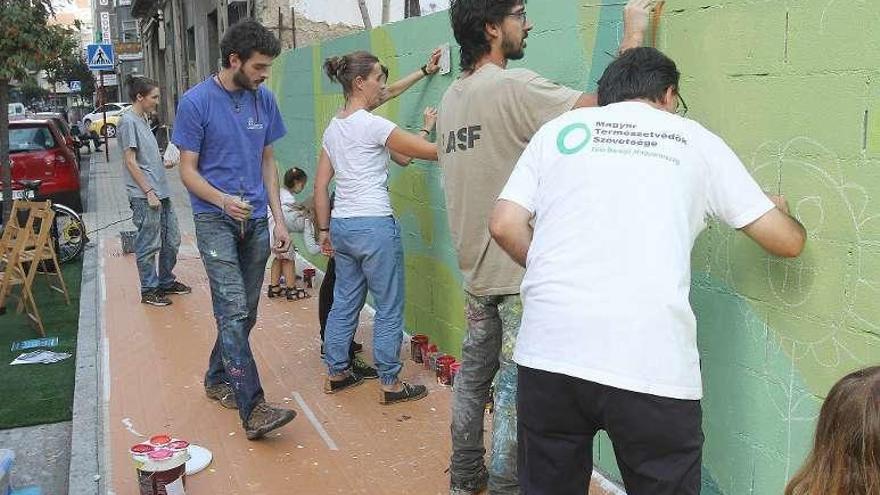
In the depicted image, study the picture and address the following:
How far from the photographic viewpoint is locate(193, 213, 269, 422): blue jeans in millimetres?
4133

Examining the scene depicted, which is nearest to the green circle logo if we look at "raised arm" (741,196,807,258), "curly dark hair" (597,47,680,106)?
"curly dark hair" (597,47,680,106)

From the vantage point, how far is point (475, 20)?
3.07m

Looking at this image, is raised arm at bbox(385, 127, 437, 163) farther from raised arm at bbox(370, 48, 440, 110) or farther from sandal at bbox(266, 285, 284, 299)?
sandal at bbox(266, 285, 284, 299)

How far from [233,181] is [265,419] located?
1.24m

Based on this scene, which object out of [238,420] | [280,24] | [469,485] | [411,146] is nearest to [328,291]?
[238,420]

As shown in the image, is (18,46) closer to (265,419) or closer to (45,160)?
(45,160)

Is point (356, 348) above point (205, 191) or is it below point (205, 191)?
below

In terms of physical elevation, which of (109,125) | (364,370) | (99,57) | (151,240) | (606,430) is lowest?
(364,370)

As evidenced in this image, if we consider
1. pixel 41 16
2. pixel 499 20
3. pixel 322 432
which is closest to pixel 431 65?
pixel 499 20

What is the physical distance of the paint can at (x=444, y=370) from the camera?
16.2 ft

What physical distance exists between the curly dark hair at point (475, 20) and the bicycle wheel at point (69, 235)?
8026 mm

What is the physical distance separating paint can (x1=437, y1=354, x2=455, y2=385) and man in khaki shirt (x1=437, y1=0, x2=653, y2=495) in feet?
5.18

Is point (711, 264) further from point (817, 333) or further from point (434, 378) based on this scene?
point (434, 378)

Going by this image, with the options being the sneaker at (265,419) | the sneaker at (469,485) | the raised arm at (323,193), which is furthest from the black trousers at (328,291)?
the sneaker at (469,485)
